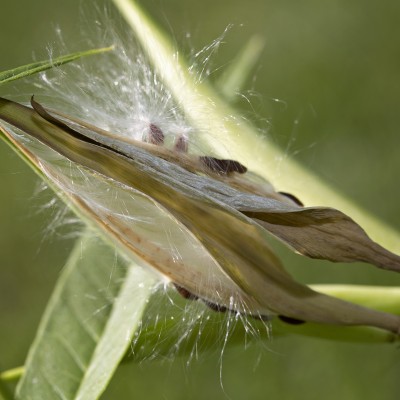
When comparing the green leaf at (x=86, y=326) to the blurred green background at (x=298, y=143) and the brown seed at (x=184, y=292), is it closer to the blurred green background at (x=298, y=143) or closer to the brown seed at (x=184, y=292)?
the brown seed at (x=184, y=292)

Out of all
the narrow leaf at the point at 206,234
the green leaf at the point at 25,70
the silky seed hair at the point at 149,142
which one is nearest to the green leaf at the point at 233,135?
the silky seed hair at the point at 149,142

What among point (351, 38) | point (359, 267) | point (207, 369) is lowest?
point (207, 369)

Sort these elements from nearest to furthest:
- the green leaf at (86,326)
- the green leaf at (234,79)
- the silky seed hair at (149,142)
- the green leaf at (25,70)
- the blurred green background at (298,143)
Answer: the green leaf at (25,70) → the silky seed hair at (149,142) → the green leaf at (86,326) → the green leaf at (234,79) → the blurred green background at (298,143)

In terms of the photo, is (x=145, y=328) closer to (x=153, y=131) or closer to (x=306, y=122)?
(x=153, y=131)

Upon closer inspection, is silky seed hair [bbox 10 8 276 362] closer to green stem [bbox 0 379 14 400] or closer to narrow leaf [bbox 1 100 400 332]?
narrow leaf [bbox 1 100 400 332]

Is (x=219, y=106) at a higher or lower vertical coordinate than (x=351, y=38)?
lower

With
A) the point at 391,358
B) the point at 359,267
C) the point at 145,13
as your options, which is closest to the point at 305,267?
the point at 359,267

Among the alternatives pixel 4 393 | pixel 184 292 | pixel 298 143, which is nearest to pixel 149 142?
pixel 184 292
